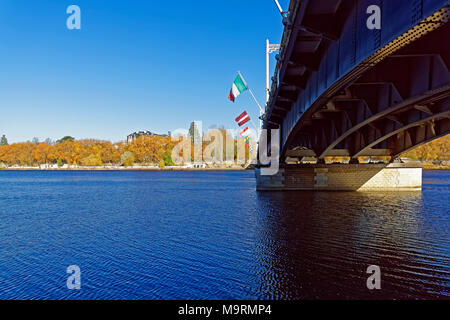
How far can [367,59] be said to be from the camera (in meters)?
9.23

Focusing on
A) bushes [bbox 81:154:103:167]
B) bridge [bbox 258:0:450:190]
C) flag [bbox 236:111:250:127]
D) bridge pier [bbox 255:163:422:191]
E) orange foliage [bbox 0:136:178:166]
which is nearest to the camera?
bridge [bbox 258:0:450:190]

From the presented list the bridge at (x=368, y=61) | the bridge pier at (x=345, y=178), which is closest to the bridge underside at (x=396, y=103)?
the bridge at (x=368, y=61)

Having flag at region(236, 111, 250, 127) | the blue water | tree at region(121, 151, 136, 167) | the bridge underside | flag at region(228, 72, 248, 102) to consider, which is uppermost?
flag at region(228, 72, 248, 102)

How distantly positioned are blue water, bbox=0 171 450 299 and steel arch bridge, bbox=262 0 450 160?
240 inches

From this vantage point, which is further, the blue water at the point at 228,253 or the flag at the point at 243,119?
the flag at the point at 243,119

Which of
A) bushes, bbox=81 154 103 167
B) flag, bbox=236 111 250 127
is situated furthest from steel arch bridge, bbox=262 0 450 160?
bushes, bbox=81 154 103 167

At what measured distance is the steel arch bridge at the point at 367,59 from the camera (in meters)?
7.70

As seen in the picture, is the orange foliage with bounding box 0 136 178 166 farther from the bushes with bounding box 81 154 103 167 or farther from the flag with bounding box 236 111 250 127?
the flag with bounding box 236 111 250 127

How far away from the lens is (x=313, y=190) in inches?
1529

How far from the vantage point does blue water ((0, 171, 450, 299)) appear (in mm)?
9930

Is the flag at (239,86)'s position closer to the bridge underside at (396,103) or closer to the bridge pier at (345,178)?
the bridge underside at (396,103)

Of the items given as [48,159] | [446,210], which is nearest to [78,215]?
[446,210]

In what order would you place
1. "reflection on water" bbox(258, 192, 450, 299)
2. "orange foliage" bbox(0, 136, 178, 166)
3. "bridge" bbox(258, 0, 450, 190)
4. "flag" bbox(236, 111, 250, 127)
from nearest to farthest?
1. "bridge" bbox(258, 0, 450, 190)
2. "reflection on water" bbox(258, 192, 450, 299)
3. "flag" bbox(236, 111, 250, 127)
4. "orange foliage" bbox(0, 136, 178, 166)

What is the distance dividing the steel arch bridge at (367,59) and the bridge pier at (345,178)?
49.0 ft
